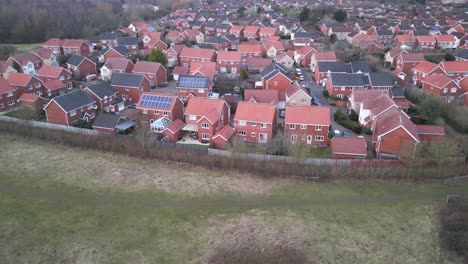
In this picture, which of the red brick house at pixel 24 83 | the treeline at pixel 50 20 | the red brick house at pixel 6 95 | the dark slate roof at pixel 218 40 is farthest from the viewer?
the treeline at pixel 50 20

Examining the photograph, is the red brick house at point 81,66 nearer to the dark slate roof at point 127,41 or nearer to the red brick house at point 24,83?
the red brick house at point 24,83

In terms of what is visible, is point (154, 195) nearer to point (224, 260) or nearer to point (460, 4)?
point (224, 260)

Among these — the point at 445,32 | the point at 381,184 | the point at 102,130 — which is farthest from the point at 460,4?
the point at 102,130

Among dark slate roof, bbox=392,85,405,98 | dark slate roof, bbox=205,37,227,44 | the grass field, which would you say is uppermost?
dark slate roof, bbox=205,37,227,44

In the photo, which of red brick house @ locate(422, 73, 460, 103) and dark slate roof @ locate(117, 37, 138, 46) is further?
dark slate roof @ locate(117, 37, 138, 46)

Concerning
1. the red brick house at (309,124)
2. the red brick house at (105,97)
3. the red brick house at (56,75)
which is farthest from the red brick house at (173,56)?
the red brick house at (309,124)

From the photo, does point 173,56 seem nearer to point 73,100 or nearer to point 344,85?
point 73,100

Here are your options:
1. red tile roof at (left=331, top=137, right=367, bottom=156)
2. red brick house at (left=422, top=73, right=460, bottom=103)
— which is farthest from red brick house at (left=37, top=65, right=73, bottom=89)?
red brick house at (left=422, top=73, right=460, bottom=103)

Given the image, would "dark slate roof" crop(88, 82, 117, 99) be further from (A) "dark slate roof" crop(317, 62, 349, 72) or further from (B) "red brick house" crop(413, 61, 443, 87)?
(B) "red brick house" crop(413, 61, 443, 87)
